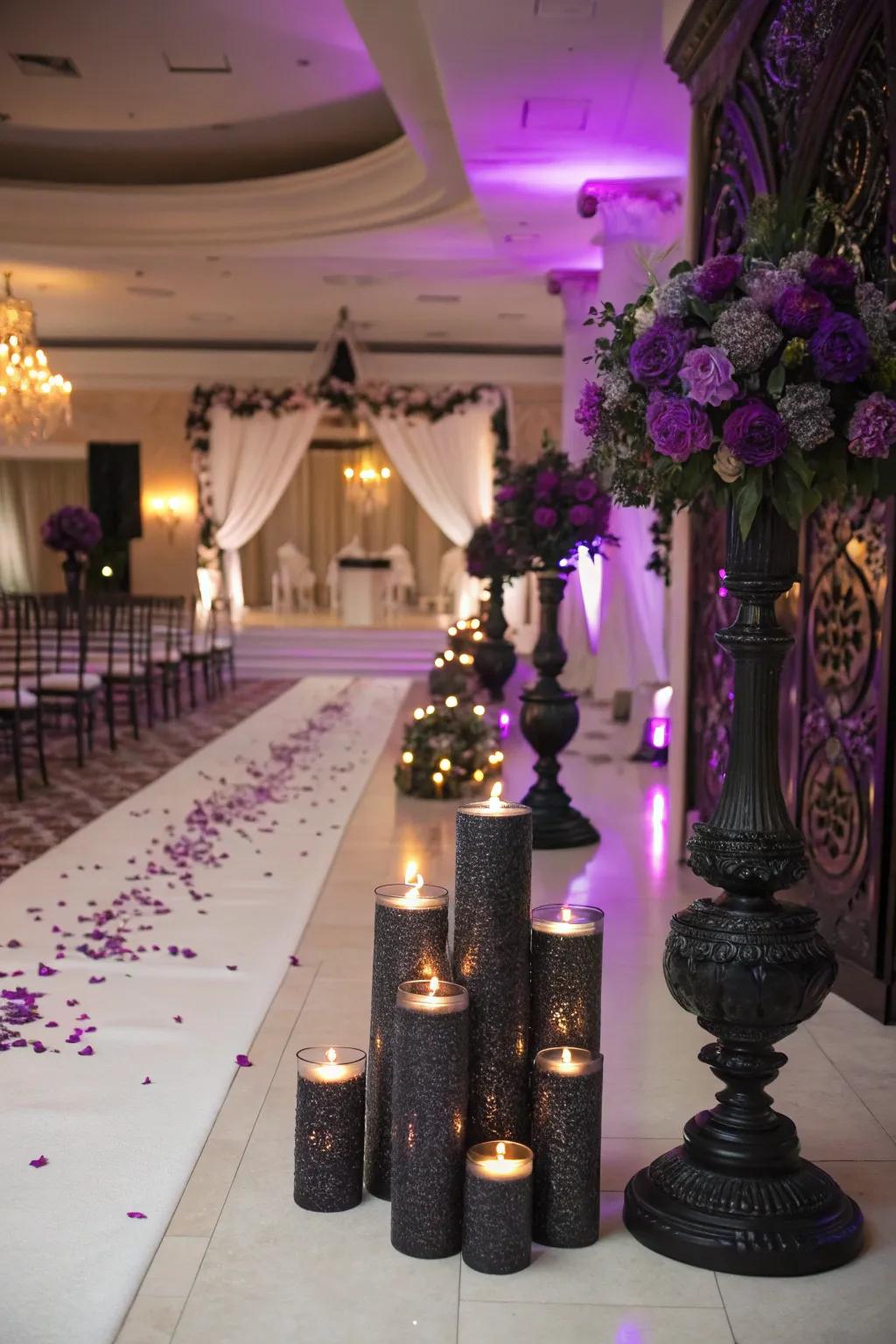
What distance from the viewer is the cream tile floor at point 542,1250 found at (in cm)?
245

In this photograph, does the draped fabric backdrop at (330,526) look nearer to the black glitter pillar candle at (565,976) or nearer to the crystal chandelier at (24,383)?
the crystal chandelier at (24,383)

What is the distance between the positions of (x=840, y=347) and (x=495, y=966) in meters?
1.36

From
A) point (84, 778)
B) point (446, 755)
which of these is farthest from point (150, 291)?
point (446, 755)

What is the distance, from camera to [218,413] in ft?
58.4

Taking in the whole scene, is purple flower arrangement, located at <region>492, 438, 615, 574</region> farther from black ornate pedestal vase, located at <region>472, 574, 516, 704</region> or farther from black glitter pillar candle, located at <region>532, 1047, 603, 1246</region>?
black ornate pedestal vase, located at <region>472, 574, 516, 704</region>

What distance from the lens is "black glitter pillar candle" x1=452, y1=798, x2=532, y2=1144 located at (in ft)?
9.32

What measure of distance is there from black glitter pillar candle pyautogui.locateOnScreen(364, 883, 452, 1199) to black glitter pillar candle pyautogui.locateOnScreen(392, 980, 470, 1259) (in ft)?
0.68

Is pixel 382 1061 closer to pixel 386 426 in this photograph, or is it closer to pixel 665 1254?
pixel 665 1254

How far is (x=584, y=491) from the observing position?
630 centimetres

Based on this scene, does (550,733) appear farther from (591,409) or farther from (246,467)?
(246,467)

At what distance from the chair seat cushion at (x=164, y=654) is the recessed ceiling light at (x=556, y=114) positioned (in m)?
5.07

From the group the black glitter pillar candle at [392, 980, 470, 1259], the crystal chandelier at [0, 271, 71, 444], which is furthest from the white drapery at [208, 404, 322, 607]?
the black glitter pillar candle at [392, 980, 470, 1259]

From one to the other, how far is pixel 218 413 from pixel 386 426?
86.1 inches

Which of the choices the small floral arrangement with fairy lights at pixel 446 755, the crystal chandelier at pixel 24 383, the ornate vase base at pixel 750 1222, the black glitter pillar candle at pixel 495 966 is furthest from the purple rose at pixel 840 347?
the crystal chandelier at pixel 24 383
